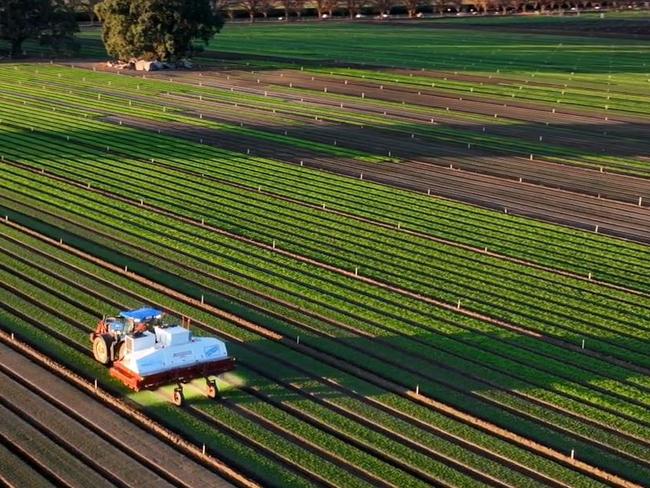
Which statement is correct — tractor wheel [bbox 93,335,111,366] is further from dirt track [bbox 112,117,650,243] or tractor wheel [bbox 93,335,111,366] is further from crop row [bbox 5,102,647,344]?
dirt track [bbox 112,117,650,243]

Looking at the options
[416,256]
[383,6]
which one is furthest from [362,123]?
[383,6]

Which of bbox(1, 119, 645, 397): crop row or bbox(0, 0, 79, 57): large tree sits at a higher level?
bbox(0, 0, 79, 57): large tree

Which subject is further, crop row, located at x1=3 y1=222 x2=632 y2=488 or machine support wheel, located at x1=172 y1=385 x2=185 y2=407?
machine support wheel, located at x1=172 y1=385 x2=185 y2=407

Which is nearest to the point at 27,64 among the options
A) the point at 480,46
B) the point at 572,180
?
the point at 480,46

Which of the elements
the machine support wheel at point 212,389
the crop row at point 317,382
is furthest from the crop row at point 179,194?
the machine support wheel at point 212,389

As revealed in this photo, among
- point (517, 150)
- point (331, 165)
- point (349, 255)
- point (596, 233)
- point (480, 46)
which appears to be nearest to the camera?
point (349, 255)

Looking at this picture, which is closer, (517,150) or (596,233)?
(596,233)

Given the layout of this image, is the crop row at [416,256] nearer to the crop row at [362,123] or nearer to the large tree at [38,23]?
the crop row at [362,123]

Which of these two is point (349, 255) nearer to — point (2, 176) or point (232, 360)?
point (232, 360)

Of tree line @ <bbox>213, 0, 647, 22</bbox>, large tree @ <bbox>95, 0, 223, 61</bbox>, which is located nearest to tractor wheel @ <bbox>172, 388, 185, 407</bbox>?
large tree @ <bbox>95, 0, 223, 61</bbox>
